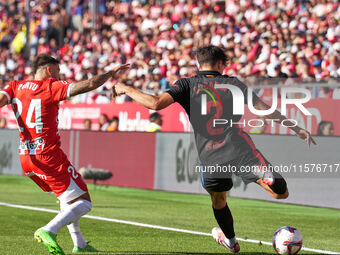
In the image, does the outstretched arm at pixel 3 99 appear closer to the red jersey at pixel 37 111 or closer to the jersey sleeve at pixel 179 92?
the red jersey at pixel 37 111

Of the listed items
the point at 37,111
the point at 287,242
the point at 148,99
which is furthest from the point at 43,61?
the point at 287,242

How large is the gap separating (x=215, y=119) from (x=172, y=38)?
52.7 ft

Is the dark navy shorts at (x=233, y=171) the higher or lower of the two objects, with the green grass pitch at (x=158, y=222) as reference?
higher

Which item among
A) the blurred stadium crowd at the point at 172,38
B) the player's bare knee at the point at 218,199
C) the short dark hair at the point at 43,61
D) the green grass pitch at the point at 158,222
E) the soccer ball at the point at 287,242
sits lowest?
the green grass pitch at the point at 158,222

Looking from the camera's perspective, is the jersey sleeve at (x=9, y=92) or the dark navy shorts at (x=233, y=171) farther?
the jersey sleeve at (x=9, y=92)

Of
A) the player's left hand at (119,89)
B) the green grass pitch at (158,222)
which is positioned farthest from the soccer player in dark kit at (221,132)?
the green grass pitch at (158,222)

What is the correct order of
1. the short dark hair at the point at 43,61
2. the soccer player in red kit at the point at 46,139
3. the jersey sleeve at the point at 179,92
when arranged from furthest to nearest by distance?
the short dark hair at the point at 43,61 < the soccer player in red kit at the point at 46,139 < the jersey sleeve at the point at 179,92

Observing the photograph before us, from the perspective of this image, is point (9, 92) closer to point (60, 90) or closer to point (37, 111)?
point (37, 111)

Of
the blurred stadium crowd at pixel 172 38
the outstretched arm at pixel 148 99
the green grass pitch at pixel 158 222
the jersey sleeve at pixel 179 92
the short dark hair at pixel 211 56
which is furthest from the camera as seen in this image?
the blurred stadium crowd at pixel 172 38

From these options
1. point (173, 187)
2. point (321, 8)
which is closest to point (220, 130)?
point (173, 187)

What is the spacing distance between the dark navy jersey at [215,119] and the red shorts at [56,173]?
139 cm

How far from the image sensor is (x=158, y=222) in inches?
448

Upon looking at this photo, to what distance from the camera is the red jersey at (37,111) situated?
26.2ft

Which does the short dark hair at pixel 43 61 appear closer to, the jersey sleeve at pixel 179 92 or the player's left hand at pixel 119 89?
the player's left hand at pixel 119 89
